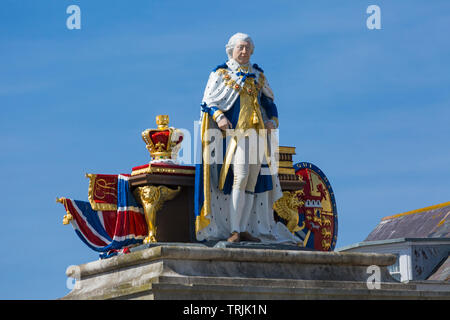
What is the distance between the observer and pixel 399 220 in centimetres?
4853

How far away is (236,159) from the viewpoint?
26.8 metres

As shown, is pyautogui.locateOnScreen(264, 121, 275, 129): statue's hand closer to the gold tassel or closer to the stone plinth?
the gold tassel

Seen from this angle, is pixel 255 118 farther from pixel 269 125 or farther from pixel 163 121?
pixel 163 121

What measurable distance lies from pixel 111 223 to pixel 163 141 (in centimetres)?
194

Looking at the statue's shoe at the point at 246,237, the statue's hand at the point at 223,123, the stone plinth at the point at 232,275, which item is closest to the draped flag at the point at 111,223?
the stone plinth at the point at 232,275

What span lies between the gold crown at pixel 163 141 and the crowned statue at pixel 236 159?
926 mm

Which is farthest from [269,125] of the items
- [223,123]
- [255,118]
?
[223,123]

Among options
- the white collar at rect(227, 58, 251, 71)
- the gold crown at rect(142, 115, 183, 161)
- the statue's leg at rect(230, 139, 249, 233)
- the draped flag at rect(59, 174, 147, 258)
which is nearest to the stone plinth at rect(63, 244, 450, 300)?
the draped flag at rect(59, 174, 147, 258)

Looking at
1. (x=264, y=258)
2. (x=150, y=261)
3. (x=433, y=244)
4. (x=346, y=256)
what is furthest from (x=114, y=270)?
(x=433, y=244)

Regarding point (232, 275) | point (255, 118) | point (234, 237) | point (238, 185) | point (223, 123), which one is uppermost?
point (255, 118)

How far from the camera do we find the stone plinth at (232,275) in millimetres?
24297

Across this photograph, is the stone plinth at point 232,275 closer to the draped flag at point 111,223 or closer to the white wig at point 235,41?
the draped flag at point 111,223

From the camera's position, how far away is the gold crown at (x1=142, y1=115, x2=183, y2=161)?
91.0 ft
